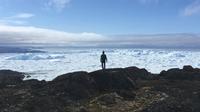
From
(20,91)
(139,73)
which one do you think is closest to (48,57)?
(139,73)

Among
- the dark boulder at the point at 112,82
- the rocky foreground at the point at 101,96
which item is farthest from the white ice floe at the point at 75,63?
the rocky foreground at the point at 101,96

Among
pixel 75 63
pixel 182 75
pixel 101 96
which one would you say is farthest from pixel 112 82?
pixel 75 63

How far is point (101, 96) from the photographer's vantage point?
15656 millimetres

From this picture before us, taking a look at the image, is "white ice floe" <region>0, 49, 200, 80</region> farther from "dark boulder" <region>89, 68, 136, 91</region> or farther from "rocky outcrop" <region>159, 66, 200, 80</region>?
"dark boulder" <region>89, 68, 136, 91</region>

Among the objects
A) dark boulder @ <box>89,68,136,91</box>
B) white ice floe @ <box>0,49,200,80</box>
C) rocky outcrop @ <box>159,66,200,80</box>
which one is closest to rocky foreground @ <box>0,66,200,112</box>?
dark boulder @ <box>89,68,136,91</box>

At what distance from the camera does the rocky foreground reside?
46.0 feet

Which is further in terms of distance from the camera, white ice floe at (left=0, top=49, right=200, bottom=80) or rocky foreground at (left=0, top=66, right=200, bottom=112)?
white ice floe at (left=0, top=49, right=200, bottom=80)

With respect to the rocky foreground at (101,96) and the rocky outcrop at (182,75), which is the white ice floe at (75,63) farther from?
the rocky foreground at (101,96)

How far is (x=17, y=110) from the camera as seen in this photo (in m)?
13.9

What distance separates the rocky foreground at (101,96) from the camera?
1402cm

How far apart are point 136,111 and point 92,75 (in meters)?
5.17

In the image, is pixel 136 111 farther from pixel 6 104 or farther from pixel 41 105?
pixel 6 104

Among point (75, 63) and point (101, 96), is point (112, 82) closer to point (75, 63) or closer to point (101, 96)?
point (101, 96)

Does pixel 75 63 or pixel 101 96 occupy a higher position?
pixel 101 96
